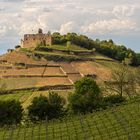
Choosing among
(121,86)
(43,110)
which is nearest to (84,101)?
(43,110)

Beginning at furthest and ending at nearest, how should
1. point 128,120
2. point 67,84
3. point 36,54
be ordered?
1. point 36,54
2. point 67,84
3. point 128,120

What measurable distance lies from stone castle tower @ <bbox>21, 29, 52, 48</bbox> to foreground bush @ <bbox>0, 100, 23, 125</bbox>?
9538 centimetres

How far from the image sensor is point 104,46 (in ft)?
476

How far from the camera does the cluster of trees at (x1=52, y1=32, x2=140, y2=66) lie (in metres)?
135

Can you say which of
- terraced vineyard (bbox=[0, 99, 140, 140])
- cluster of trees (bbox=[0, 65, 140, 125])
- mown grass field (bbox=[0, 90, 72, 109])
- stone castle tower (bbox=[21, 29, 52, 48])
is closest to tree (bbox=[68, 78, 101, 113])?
cluster of trees (bbox=[0, 65, 140, 125])

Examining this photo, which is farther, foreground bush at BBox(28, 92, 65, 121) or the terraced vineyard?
foreground bush at BBox(28, 92, 65, 121)

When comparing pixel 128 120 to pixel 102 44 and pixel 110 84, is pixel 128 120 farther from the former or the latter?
pixel 102 44

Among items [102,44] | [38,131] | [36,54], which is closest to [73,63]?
[36,54]

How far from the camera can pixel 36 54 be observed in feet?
430

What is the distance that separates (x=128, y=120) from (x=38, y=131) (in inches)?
261

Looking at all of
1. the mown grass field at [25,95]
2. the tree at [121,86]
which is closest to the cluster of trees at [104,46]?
the mown grass field at [25,95]

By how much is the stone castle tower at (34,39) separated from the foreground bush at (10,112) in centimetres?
9538

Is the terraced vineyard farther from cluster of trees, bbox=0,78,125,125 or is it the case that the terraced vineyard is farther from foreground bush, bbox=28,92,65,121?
foreground bush, bbox=28,92,65,121

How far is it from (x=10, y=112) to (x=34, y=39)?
346 feet
